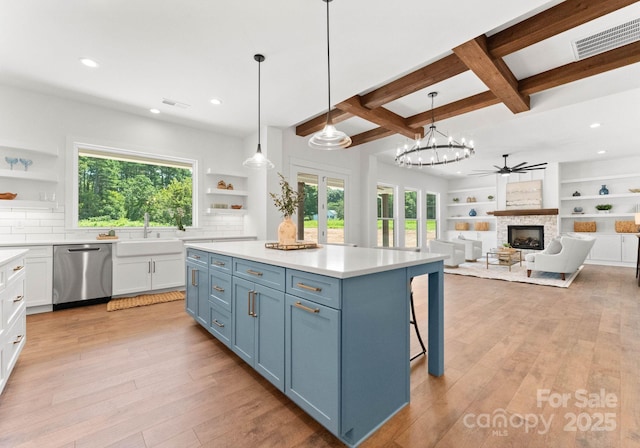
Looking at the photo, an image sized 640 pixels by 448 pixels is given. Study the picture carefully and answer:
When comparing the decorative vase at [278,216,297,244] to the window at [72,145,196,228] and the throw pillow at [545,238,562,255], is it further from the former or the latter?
the throw pillow at [545,238,562,255]

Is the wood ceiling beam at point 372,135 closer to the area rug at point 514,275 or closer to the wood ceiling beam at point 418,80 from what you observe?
the wood ceiling beam at point 418,80

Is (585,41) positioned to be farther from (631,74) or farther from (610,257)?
(610,257)

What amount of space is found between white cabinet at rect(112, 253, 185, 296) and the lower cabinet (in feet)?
8.89

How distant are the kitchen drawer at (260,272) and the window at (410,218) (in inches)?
300

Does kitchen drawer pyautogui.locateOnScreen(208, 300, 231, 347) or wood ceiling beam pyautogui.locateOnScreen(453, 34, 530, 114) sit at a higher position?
wood ceiling beam pyautogui.locateOnScreen(453, 34, 530, 114)

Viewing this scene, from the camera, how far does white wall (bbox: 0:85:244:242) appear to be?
12.2 ft

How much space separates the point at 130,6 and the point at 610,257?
35.9ft

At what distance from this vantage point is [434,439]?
1469 mm

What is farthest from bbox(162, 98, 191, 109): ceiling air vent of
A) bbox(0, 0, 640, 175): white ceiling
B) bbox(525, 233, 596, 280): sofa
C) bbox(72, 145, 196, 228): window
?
bbox(525, 233, 596, 280): sofa

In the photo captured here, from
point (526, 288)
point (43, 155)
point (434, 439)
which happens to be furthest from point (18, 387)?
point (526, 288)

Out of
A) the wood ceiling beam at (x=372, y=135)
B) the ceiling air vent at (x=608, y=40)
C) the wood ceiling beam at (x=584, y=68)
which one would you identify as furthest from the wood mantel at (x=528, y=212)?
the ceiling air vent at (x=608, y=40)

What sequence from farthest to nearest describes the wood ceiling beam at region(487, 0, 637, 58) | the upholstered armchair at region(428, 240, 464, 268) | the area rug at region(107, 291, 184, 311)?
the upholstered armchair at region(428, 240, 464, 268), the area rug at region(107, 291, 184, 311), the wood ceiling beam at region(487, 0, 637, 58)

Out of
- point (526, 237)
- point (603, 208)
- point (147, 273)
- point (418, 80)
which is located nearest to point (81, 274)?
point (147, 273)

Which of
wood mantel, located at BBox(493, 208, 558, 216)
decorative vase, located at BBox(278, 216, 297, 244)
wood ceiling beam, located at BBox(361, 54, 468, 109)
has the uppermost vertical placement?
wood ceiling beam, located at BBox(361, 54, 468, 109)
